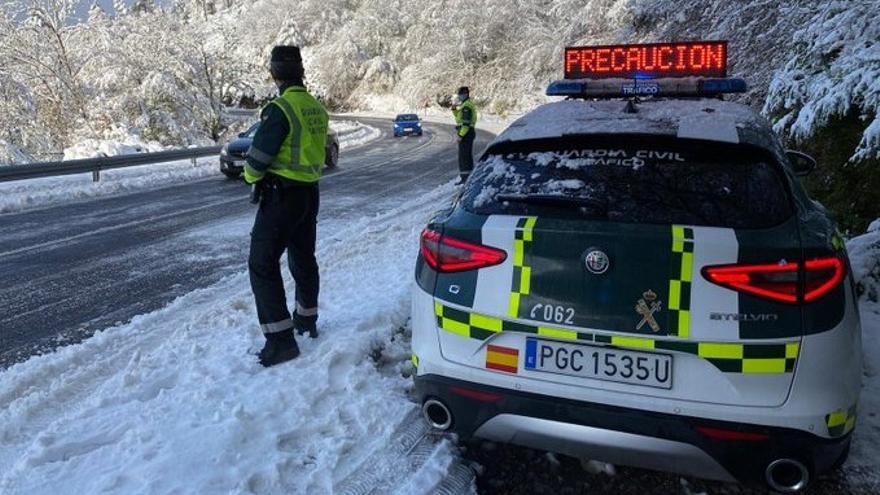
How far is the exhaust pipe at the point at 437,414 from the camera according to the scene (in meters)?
2.87

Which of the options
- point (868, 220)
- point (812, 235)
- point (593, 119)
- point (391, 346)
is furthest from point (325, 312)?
point (868, 220)

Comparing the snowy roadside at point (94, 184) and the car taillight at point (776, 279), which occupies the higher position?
the car taillight at point (776, 279)

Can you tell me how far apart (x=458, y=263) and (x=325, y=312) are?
264 cm

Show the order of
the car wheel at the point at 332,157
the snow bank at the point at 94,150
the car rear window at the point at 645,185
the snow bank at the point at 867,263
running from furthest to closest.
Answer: the snow bank at the point at 94,150 → the car wheel at the point at 332,157 → the snow bank at the point at 867,263 → the car rear window at the point at 645,185

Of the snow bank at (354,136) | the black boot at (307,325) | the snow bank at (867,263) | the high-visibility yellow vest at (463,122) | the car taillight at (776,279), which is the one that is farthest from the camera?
the snow bank at (354,136)

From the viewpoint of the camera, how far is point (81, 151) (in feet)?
61.4

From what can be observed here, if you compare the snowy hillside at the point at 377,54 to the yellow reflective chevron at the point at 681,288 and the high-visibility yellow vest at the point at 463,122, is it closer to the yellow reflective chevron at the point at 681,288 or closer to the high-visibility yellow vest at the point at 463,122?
the yellow reflective chevron at the point at 681,288

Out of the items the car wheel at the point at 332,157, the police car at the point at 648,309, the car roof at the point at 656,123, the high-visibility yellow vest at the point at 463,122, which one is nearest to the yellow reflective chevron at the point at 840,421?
the police car at the point at 648,309

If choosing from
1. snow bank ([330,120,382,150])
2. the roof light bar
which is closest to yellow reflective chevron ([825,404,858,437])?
the roof light bar

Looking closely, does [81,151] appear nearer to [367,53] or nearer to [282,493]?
[282,493]

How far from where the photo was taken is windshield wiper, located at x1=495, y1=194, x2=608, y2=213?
2.64 metres

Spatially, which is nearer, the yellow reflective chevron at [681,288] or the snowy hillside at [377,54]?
the yellow reflective chevron at [681,288]

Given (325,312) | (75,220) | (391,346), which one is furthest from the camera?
(75,220)

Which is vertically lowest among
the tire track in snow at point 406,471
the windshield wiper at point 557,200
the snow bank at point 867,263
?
the snow bank at point 867,263
